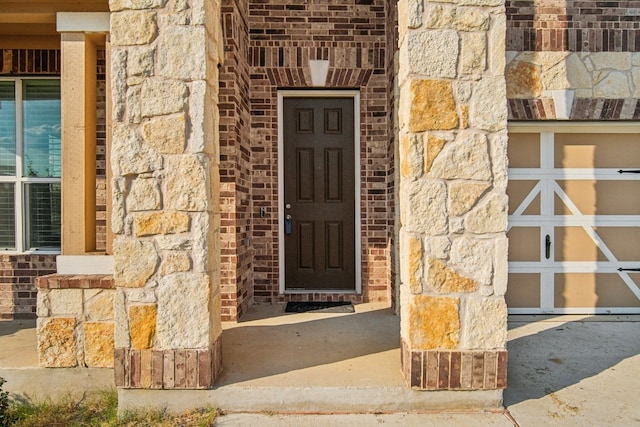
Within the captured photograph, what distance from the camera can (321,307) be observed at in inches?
178

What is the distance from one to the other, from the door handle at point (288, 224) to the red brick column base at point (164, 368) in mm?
2355

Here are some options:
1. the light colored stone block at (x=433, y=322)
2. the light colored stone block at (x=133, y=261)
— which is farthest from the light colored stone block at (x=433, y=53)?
the light colored stone block at (x=133, y=261)

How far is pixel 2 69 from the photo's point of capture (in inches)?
170

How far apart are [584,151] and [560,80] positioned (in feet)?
2.72

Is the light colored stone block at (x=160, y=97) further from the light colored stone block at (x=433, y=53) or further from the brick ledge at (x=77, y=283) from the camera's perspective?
the light colored stone block at (x=433, y=53)

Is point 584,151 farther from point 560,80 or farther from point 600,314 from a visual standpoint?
point 600,314

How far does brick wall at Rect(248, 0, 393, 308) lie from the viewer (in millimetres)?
4688

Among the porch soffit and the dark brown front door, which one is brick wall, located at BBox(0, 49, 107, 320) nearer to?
the porch soffit

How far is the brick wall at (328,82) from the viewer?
15.4 ft

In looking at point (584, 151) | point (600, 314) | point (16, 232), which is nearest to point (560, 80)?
point (584, 151)

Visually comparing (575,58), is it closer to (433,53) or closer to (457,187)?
(433,53)

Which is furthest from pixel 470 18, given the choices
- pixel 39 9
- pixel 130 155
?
pixel 39 9

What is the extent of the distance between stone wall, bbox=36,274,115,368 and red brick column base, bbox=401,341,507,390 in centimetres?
212

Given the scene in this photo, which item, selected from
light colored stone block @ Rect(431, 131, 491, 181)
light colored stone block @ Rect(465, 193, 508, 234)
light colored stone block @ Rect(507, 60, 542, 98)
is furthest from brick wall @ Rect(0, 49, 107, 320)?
light colored stone block @ Rect(507, 60, 542, 98)
